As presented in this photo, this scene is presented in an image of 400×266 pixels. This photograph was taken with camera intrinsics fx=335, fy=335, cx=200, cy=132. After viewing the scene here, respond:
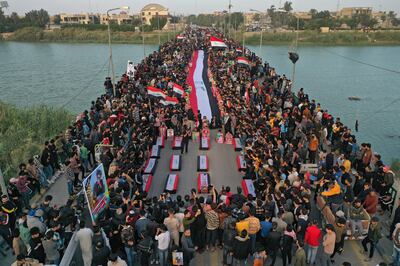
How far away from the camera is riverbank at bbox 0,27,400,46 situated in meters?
82.6

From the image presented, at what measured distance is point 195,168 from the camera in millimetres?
13922

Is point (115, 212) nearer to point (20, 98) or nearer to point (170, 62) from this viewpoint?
point (170, 62)

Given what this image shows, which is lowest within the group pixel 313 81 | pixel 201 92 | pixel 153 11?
pixel 313 81

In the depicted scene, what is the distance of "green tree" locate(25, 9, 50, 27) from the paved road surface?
4237 inches

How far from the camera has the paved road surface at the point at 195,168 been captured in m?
12.6

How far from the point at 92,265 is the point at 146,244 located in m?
1.25

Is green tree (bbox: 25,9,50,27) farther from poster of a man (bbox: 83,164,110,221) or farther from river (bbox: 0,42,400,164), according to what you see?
poster of a man (bbox: 83,164,110,221)

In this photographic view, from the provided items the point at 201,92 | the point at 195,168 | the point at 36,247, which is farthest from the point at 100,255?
the point at 201,92

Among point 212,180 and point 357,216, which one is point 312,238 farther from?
point 212,180

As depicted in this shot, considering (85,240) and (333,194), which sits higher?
(333,194)

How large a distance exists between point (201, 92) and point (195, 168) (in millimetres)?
11958

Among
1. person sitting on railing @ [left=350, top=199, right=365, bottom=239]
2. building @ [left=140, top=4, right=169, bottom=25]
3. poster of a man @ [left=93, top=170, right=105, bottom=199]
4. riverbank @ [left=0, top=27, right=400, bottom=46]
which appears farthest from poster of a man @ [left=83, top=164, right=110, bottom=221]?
building @ [left=140, top=4, right=169, bottom=25]

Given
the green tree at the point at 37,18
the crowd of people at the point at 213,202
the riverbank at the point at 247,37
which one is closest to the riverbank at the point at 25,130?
the crowd of people at the point at 213,202

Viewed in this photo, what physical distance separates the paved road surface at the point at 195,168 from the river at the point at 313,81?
12.7 metres
